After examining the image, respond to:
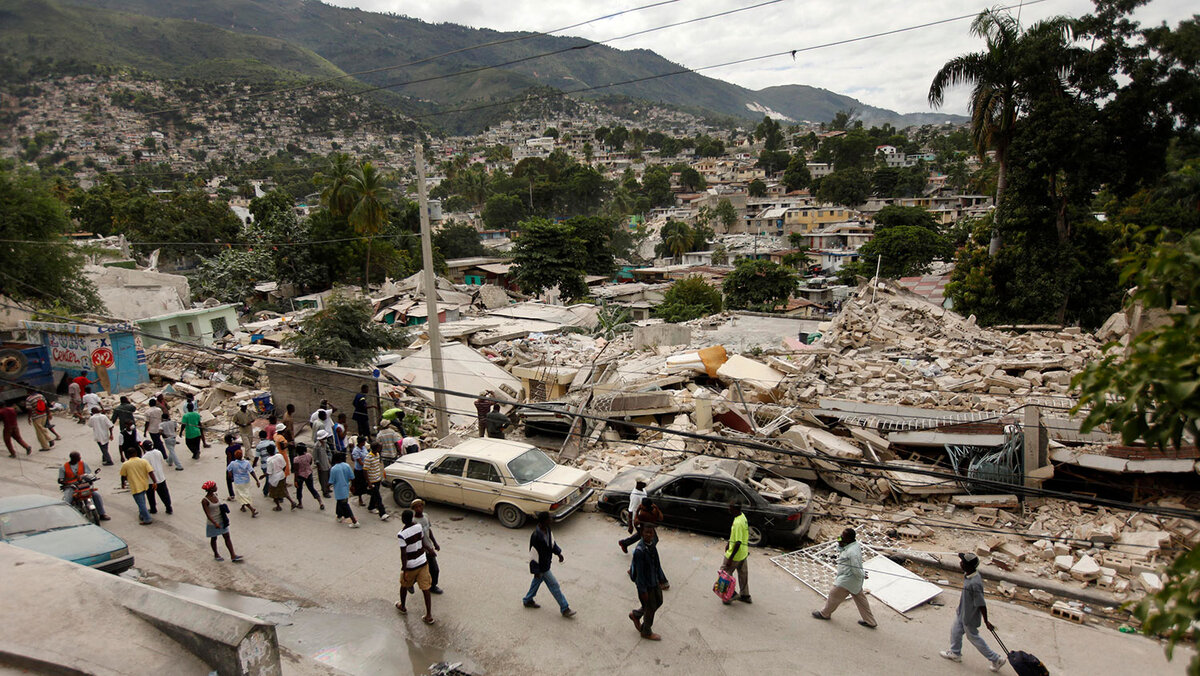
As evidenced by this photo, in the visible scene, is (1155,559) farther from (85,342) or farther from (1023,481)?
(85,342)

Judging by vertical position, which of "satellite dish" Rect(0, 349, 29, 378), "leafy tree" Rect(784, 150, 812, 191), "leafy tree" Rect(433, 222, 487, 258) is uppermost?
"leafy tree" Rect(784, 150, 812, 191)

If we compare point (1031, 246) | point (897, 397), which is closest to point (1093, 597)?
point (897, 397)

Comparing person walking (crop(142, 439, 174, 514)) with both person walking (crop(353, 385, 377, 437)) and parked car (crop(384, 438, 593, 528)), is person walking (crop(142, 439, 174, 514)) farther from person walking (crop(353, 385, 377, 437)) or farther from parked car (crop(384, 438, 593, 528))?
person walking (crop(353, 385, 377, 437))

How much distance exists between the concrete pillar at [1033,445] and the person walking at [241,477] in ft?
43.4

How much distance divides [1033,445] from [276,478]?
1295cm

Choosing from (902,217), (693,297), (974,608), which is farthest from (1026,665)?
(902,217)

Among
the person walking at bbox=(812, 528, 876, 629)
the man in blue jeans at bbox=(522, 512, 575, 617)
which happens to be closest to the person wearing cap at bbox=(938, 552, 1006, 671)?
the person walking at bbox=(812, 528, 876, 629)

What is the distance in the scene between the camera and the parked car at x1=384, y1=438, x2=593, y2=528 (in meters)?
10.3

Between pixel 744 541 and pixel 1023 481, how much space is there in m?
6.08

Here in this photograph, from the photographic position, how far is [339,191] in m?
42.2

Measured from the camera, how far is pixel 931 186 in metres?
106

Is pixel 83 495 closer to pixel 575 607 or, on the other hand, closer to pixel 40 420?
pixel 40 420

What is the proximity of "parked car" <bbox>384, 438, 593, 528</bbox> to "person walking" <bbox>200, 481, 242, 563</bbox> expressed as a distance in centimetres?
258

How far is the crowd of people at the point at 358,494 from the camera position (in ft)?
24.1
